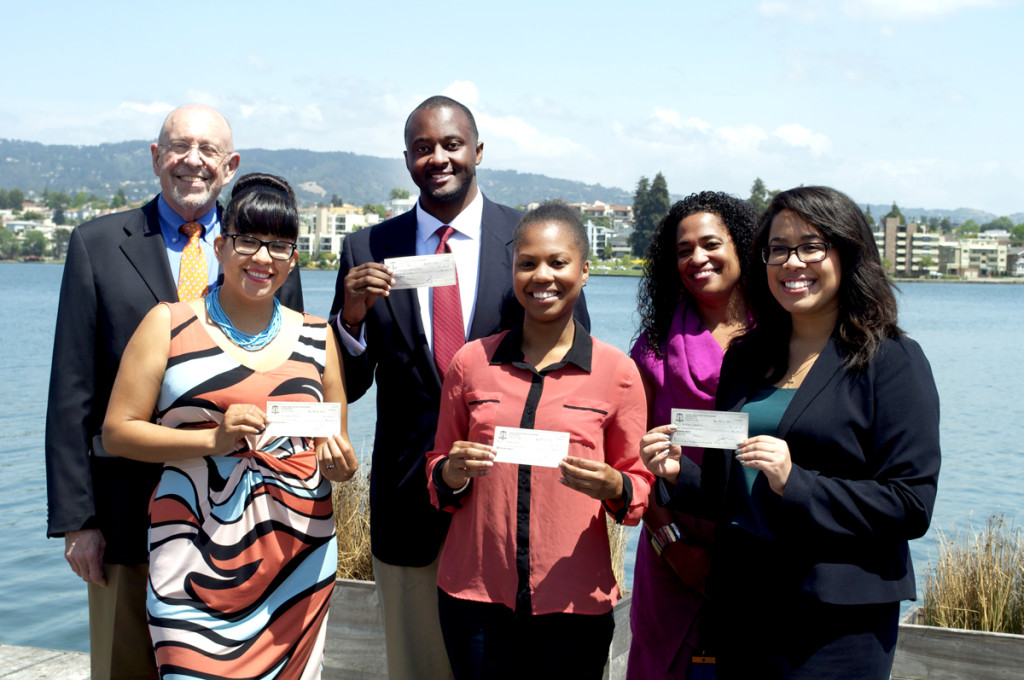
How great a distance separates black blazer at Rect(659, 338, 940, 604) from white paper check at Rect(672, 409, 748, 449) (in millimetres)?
188

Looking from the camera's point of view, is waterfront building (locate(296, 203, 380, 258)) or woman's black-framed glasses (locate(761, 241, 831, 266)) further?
waterfront building (locate(296, 203, 380, 258))

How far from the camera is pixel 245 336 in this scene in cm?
345

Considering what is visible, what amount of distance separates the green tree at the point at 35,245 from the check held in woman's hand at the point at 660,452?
15020cm

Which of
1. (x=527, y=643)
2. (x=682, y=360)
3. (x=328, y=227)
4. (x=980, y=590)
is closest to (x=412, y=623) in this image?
(x=527, y=643)

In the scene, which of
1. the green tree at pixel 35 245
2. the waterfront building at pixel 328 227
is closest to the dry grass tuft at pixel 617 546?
the green tree at pixel 35 245

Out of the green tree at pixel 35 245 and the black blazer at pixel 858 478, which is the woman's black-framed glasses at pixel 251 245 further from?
the green tree at pixel 35 245

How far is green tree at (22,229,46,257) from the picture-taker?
135625 millimetres

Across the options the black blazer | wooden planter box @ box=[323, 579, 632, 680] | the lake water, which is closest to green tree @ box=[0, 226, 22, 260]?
the lake water

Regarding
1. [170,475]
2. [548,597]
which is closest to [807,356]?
[548,597]

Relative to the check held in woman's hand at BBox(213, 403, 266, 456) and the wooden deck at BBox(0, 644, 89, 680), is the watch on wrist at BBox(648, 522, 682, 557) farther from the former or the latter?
the wooden deck at BBox(0, 644, 89, 680)

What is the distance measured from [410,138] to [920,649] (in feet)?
13.2

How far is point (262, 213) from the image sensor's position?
3473 mm

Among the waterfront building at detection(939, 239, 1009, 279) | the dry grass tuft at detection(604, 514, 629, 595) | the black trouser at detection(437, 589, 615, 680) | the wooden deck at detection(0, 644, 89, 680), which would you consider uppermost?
the waterfront building at detection(939, 239, 1009, 279)

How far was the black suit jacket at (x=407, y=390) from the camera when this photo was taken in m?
3.99
